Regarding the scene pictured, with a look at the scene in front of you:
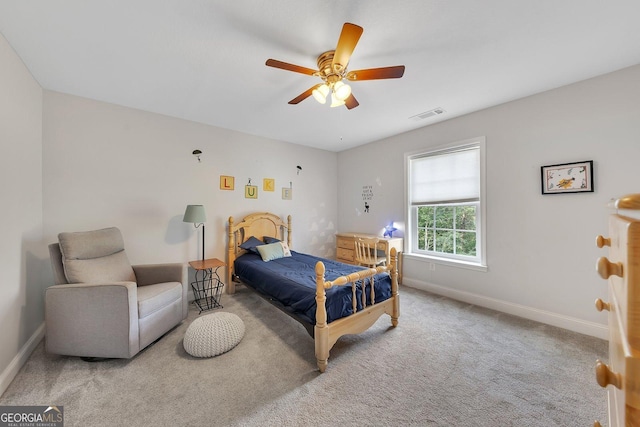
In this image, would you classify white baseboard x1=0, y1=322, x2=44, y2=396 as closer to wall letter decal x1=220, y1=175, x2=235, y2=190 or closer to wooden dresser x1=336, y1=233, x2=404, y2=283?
wall letter decal x1=220, y1=175, x2=235, y2=190

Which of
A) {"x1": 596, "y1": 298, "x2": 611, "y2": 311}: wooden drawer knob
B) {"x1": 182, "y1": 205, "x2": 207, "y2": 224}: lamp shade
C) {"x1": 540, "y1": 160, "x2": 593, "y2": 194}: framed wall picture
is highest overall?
{"x1": 540, "y1": 160, "x2": 593, "y2": 194}: framed wall picture

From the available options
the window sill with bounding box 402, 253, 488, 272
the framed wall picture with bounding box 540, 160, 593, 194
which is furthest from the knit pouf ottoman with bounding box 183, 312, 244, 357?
the framed wall picture with bounding box 540, 160, 593, 194

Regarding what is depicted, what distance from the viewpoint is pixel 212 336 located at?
6.81ft

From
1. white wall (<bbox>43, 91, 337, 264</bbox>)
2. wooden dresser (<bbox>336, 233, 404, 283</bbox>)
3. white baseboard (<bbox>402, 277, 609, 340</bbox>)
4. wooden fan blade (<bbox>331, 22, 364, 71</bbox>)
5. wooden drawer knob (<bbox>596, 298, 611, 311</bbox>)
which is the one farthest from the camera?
wooden dresser (<bbox>336, 233, 404, 283</bbox>)

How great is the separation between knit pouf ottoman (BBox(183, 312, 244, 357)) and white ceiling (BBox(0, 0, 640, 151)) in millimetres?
2310

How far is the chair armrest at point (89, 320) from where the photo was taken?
1.92m

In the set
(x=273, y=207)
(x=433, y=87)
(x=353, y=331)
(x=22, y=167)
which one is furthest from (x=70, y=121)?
(x=433, y=87)

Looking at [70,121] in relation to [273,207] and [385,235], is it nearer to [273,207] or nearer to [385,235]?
[273,207]

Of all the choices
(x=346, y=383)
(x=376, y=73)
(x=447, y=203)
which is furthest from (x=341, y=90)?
(x=447, y=203)

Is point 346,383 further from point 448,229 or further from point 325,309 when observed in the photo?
point 448,229

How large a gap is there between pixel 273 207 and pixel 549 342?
3.81m

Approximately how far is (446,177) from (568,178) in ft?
4.14

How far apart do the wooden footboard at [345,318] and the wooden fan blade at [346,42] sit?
4.95 ft

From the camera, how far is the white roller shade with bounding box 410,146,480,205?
322cm
